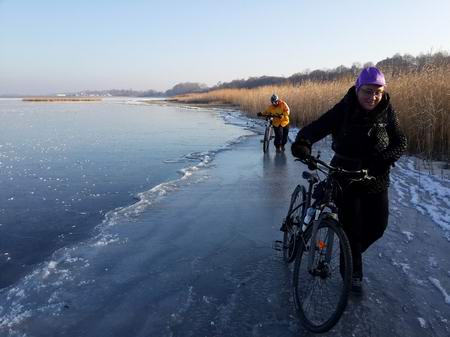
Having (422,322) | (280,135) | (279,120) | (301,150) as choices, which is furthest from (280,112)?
(422,322)

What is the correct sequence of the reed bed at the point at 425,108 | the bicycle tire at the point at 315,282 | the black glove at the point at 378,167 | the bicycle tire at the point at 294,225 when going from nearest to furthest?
the bicycle tire at the point at 315,282, the black glove at the point at 378,167, the bicycle tire at the point at 294,225, the reed bed at the point at 425,108

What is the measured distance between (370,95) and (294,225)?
150cm

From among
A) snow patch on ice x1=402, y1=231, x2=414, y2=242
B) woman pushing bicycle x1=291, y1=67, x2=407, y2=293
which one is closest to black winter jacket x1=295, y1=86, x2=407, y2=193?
woman pushing bicycle x1=291, y1=67, x2=407, y2=293

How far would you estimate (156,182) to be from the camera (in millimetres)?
8492

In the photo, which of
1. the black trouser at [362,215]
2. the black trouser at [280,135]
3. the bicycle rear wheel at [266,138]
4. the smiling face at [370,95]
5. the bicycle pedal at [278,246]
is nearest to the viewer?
the smiling face at [370,95]

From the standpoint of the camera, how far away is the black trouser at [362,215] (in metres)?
3.49

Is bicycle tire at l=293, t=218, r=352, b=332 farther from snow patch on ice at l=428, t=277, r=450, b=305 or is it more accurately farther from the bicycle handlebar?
snow patch on ice at l=428, t=277, r=450, b=305

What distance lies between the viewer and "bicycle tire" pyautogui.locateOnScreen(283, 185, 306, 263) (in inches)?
155

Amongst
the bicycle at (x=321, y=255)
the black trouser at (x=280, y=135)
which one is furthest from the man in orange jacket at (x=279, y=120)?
the bicycle at (x=321, y=255)

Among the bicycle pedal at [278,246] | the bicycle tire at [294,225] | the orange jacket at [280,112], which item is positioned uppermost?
the orange jacket at [280,112]

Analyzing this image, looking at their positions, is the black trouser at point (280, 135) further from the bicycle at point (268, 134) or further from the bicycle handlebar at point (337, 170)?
the bicycle handlebar at point (337, 170)

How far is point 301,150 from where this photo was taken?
3.30 m

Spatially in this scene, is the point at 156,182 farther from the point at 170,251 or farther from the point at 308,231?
the point at 308,231

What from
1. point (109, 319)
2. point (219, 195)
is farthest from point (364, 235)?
point (219, 195)
